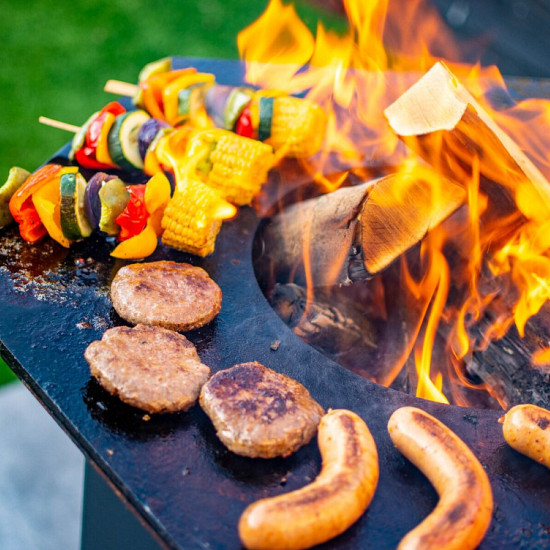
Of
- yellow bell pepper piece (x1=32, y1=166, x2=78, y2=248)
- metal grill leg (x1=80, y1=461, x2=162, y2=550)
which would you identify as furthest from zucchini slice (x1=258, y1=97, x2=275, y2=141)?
metal grill leg (x1=80, y1=461, x2=162, y2=550)

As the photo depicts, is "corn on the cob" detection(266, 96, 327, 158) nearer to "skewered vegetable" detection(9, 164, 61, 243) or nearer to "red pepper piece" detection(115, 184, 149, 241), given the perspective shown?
"red pepper piece" detection(115, 184, 149, 241)

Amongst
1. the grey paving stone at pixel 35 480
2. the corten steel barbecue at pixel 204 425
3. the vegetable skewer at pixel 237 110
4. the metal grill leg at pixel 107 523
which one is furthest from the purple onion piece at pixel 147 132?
the grey paving stone at pixel 35 480

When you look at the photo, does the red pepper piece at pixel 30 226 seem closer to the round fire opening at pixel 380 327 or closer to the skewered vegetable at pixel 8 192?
the skewered vegetable at pixel 8 192

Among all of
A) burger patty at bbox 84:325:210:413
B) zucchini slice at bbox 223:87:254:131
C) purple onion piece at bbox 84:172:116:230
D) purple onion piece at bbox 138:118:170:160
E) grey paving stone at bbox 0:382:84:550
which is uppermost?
zucchini slice at bbox 223:87:254:131

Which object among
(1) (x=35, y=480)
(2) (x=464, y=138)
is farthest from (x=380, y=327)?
(1) (x=35, y=480)

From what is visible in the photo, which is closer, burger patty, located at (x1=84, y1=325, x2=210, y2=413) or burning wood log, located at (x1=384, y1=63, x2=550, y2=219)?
burger patty, located at (x1=84, y1=325, x2=210, y2=413)

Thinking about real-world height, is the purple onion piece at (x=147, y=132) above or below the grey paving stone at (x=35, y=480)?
above

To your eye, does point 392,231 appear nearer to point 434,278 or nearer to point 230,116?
point 434,278
